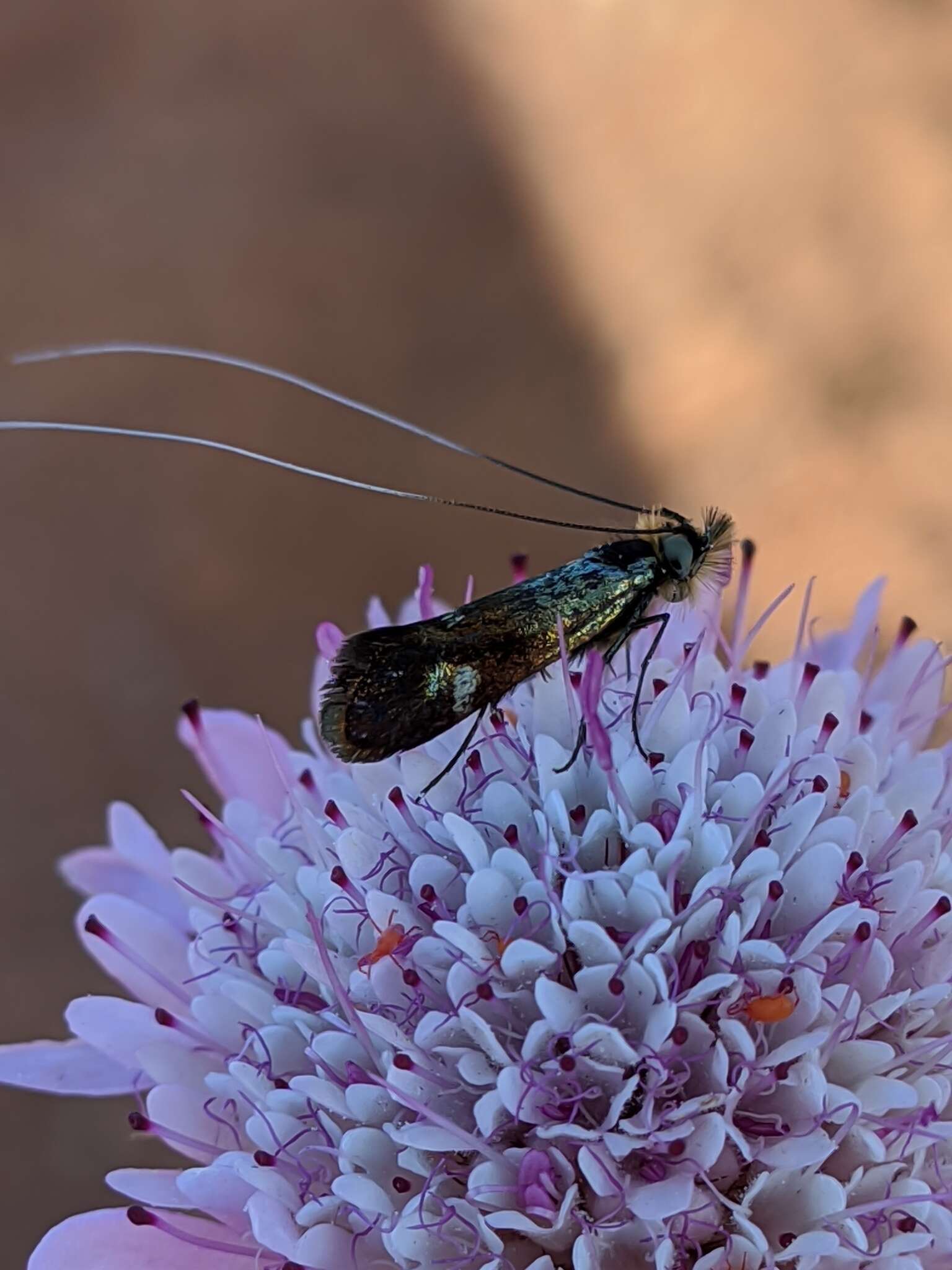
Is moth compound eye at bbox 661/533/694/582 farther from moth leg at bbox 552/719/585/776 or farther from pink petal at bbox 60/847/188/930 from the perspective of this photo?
pink petal at bbox 60/847/188/930

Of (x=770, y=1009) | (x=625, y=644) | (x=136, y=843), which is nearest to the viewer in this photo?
(x=770, y=1009)

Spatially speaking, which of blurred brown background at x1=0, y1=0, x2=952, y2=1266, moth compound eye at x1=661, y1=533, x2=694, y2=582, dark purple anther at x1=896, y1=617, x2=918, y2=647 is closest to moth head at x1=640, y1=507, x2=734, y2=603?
moth compound eye at x1=661, y1=533, x2=694, y2=582

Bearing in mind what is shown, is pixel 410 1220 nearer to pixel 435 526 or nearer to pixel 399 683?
pixel 399 683

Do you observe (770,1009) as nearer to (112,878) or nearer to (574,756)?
(574,756)

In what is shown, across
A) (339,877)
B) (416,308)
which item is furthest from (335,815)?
(416,308)

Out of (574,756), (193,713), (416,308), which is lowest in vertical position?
(574,756)

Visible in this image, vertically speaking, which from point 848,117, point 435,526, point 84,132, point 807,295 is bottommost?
point 435,526

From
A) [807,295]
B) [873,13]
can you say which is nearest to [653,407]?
[807,295]
